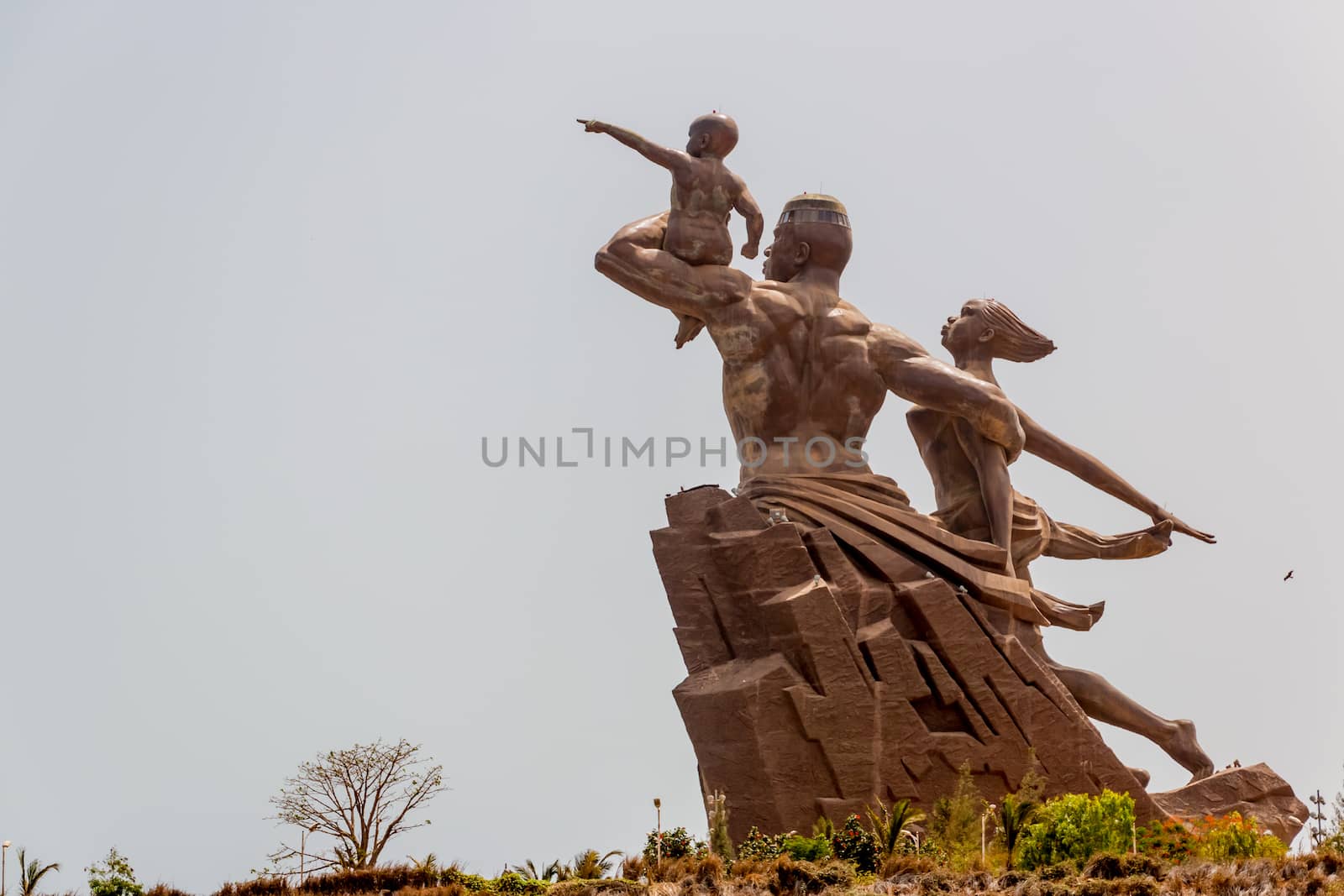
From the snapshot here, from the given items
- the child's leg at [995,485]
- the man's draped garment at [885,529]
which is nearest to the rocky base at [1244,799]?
the man's draped garment at [885,529]

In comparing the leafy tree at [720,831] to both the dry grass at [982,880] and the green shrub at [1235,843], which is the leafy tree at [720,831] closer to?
the dry grass at [982,880]

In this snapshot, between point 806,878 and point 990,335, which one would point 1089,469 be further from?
point 806,878

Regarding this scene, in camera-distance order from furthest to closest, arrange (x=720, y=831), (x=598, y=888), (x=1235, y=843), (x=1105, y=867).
→ 1. (x=1235, y=843)
2. (x=720, y=831)
3. (x=598, y=888)
4. (x=1105, y=867)

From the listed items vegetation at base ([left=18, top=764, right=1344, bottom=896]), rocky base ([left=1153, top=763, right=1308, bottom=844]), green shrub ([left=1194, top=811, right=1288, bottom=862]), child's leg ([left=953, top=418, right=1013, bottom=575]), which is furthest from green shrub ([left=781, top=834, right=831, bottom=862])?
rocky base ([left=1153, top=763, right=1308, bottom=844])

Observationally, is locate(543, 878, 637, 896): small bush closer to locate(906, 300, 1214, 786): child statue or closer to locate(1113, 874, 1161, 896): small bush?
locate(1113, 874, 1161, 896): small bush

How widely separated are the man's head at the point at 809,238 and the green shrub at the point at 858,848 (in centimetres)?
Result: 546

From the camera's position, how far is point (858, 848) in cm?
1559

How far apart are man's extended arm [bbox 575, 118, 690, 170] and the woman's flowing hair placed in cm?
356

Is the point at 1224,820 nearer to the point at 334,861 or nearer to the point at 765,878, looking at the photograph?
the point at 765,878

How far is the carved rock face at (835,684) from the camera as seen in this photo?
16.2 metres

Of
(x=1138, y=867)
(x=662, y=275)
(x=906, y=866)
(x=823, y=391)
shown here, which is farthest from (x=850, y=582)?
(x=1138, y=867)

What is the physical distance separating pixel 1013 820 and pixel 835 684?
1.80m

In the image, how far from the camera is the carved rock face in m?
16.2

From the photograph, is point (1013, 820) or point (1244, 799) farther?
point (1244, 799)
